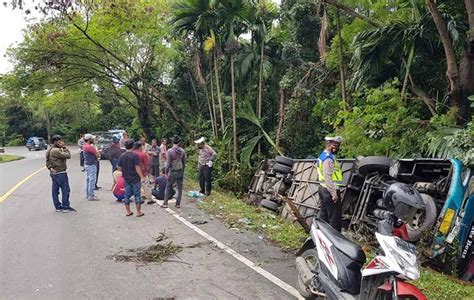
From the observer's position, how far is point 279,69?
1662cm

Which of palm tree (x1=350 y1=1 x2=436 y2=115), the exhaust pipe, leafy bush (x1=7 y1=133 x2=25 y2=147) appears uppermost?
→ palm tree (x1=350 y1=1 x2=436 y2=115)

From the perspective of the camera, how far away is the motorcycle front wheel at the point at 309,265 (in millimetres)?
4836

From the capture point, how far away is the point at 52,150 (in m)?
10.0

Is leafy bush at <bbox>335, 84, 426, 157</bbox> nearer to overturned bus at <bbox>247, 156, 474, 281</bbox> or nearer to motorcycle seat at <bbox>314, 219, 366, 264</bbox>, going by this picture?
overturned bus at <bbox>247, 156, 474, 281</bbox>

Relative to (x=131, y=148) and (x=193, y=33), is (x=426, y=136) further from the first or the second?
(x=193, y=33)

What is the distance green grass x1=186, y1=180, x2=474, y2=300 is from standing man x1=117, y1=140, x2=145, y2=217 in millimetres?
1747

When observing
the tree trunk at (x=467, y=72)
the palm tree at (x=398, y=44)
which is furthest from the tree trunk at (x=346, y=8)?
the tree trunk at (x=467, y=72)

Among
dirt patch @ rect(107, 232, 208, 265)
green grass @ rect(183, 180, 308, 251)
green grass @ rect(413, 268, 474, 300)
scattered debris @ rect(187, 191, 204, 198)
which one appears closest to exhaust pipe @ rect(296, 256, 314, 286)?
green grass @ rect(413, 268, 474, 300)

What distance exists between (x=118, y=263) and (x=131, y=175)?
3634mm

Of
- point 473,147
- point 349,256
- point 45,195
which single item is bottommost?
point 45,195

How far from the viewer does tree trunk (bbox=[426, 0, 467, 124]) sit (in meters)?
8.27

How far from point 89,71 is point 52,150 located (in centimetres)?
1946

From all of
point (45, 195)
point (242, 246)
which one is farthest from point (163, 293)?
point (45, 195)

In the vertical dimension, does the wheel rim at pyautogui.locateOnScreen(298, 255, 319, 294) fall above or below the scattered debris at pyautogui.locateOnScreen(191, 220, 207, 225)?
above
